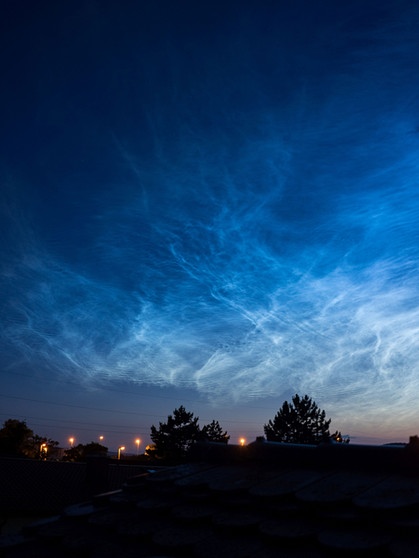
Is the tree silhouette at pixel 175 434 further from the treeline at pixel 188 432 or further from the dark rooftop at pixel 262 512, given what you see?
the dark rooftop at pixel 262 512

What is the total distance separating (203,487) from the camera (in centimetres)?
417

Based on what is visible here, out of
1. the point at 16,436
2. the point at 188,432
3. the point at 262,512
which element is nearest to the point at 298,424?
the point at 188,432

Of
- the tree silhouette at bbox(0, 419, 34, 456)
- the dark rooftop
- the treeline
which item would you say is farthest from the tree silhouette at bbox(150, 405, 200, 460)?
the dark rooftop

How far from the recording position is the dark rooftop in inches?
110

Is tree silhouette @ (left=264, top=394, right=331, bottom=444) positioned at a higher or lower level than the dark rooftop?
higher

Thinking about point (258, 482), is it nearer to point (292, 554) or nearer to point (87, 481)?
point (292, 554)

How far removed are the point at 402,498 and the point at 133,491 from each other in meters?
3.17

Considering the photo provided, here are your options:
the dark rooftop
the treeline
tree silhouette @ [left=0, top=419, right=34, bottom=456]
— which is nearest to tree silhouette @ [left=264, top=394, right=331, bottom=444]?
the treeline

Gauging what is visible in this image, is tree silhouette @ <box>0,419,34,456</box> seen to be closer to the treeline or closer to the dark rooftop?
the treeline

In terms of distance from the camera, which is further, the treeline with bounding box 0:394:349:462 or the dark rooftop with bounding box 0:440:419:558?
the treeline with bounding box 0:394:349:462

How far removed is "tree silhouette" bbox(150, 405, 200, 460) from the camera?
75.2 m

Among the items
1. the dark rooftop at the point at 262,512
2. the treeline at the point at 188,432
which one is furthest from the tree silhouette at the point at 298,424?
the dark rooftop at the point at 262,512

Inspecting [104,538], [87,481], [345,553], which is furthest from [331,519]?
[87,481]

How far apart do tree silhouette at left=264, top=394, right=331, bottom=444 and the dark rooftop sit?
2701 inches
